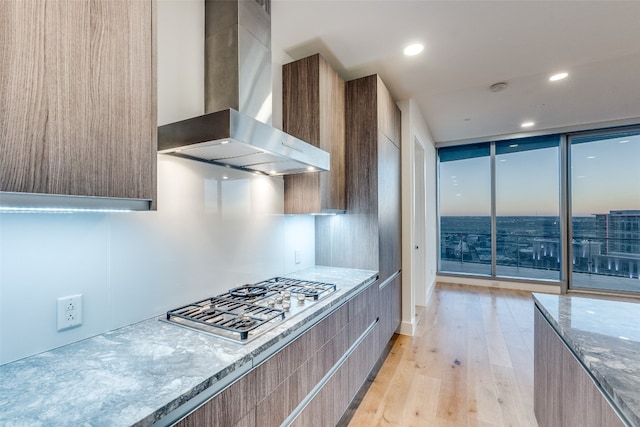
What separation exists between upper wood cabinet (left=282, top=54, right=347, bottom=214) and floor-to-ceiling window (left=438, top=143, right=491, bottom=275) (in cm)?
429

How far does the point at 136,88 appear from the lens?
97cm

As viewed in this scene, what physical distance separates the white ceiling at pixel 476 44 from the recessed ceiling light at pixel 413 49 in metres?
0.05

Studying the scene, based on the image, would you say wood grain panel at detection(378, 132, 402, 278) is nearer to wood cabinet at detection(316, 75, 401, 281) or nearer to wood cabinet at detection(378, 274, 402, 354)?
wood cabinet at detection(316, 75, 401, 281)

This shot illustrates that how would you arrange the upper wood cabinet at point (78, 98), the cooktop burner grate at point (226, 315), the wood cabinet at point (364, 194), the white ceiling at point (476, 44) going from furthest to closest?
the wood cabinet at point (364, 194) → the white ceiling at point (476, 44) → the cooktop burner grate at point (226, 315) → the upper wood cabinet at point (78, 98)

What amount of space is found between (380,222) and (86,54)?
212cm

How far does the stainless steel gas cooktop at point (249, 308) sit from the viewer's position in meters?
1.18

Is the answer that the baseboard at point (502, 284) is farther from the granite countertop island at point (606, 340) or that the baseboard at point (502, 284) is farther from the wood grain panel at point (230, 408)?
the wood grain panel at point (230, 408)

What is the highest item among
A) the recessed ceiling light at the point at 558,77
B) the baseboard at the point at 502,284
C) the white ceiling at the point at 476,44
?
the recessed ceiling light at the point at 558,77

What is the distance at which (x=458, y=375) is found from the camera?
2.43m

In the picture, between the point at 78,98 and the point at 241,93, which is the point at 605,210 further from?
the point at 78,98

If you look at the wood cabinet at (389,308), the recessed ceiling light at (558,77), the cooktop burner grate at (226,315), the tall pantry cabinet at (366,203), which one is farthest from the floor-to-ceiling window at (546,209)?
the cooktop burner grate at (226,315)

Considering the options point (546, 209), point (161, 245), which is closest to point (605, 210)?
point (546, 209)

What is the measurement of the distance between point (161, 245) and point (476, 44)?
105 inches

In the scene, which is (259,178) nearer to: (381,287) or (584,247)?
(381,287)
